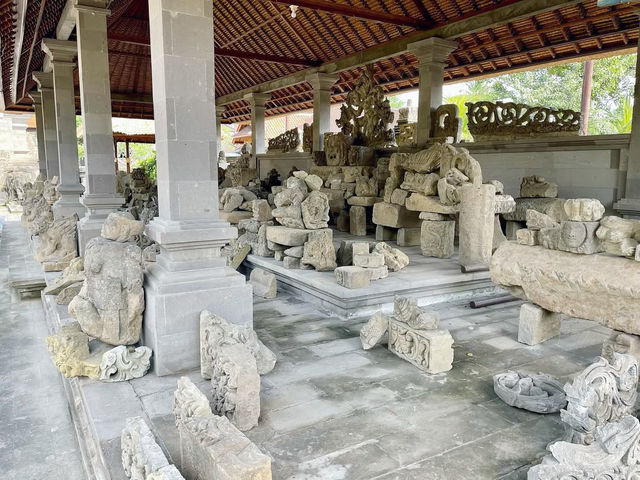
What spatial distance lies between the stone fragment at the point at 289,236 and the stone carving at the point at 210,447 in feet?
13.6

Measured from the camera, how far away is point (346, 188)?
34.8 ft

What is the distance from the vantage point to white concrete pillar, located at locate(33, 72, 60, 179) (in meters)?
13.9

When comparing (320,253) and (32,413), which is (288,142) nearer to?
(320,253)

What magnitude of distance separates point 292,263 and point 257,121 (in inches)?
512

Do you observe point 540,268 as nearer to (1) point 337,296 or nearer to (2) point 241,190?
(1) point 337,296

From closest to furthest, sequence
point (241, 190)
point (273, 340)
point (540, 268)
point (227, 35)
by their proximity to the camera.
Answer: point (540, 268), point (273, 340), point (241, 190), point (227, 35)

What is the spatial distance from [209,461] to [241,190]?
796 centimetres

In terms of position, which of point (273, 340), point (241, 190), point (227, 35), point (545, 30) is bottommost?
point (273, 340)

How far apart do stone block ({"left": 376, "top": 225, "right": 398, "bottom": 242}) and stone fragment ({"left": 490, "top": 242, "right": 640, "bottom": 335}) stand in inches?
169

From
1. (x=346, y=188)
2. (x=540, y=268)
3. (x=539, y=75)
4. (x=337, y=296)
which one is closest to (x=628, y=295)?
(x=540, y=268)

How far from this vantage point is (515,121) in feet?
31.3

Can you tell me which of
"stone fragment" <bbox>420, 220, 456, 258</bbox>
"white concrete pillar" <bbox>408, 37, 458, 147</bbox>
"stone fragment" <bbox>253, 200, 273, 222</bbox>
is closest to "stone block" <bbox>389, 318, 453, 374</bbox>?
"stone fragment" <bbox>420, 220, 456, 258</bbox>

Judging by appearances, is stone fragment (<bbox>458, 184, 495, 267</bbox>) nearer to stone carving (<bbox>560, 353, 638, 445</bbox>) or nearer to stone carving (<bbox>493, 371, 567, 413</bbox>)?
stone carving (<bbox>493, 371, 567, 413</bbox>)

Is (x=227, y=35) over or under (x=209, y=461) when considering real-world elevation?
over
